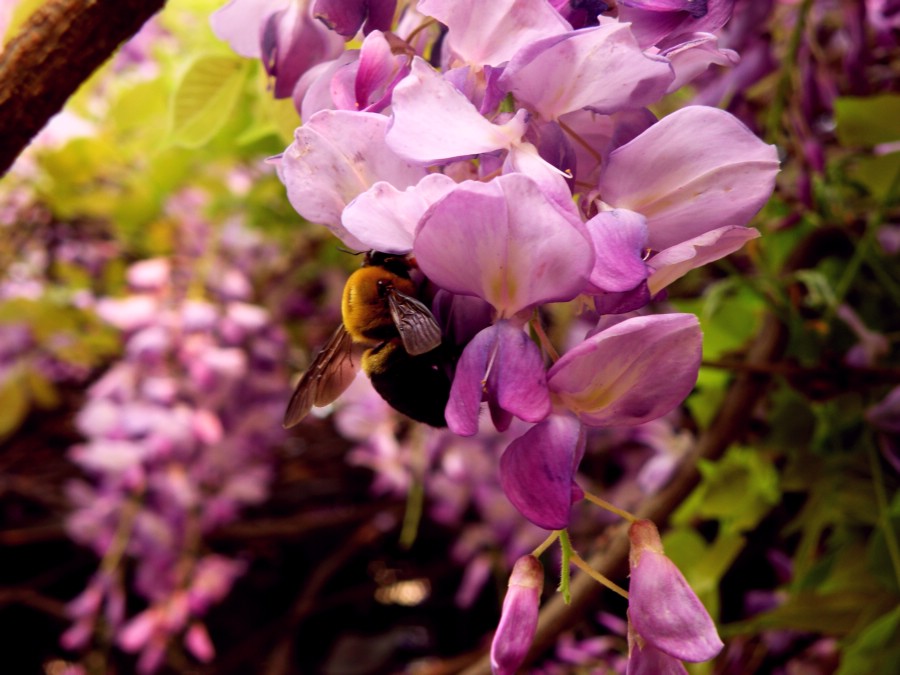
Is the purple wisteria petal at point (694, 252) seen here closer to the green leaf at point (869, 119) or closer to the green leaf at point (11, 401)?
the green leaf at point (869, 119)

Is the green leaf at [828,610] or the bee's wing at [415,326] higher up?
the bee's wing at [415,326]

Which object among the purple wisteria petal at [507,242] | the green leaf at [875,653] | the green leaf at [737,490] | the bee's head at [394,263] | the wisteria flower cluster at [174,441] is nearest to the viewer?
the purple wisteria petal at [507,242]

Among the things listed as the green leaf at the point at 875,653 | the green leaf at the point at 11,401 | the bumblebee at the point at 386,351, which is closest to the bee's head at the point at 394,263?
the bumblebee at the point at 386,351

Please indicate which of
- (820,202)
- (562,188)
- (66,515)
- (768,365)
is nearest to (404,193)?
(562,188)

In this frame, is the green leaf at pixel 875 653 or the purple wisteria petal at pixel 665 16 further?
the green leaf at pixel 875 653

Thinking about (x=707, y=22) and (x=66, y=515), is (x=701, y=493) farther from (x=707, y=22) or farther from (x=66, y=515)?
(x=66, y=515)

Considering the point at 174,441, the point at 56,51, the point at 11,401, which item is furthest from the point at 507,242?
the point at 11,401

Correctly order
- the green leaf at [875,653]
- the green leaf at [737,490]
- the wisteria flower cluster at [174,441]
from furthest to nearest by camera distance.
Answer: the wisteria flower cluster at [174,441], the green leaf at [737,490], the green leaf at [875,653]
